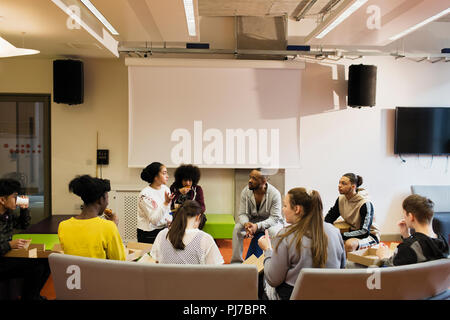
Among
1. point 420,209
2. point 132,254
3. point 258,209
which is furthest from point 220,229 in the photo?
point 420,209

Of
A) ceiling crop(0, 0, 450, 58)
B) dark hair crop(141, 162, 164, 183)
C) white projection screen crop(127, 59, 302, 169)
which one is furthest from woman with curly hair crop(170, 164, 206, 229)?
ceiling crop(0, 0, 450, 58)

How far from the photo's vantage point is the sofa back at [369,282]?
75.5 inches

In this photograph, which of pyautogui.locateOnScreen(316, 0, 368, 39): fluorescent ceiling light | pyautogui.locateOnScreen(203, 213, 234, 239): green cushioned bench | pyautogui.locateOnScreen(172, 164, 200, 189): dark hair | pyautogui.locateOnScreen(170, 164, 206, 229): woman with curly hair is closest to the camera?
pyautogui.locateOnScreen(316, 0, 368, 39): fluorescent ceiling light

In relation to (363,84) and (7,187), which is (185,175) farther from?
(363,84)

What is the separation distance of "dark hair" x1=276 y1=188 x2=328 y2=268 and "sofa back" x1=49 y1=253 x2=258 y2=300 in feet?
1.27

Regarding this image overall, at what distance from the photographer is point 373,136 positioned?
5824 millimetres

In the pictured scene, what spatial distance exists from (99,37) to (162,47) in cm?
138

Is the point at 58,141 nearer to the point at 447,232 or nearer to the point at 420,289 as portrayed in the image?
the point at 420,289

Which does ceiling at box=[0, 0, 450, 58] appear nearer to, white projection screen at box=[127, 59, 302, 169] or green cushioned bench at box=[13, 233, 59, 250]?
white projection screen at box=[127, 59, 302, 169]

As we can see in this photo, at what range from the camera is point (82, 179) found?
2.47m

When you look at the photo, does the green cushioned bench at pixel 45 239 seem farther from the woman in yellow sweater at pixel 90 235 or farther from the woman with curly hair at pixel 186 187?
the woman in yellow sweater at pixel 90 235

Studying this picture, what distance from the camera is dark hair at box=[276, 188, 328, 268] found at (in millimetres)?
2096

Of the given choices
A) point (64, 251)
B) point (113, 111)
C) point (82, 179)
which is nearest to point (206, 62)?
point (113, 111)

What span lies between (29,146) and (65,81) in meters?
1.28
